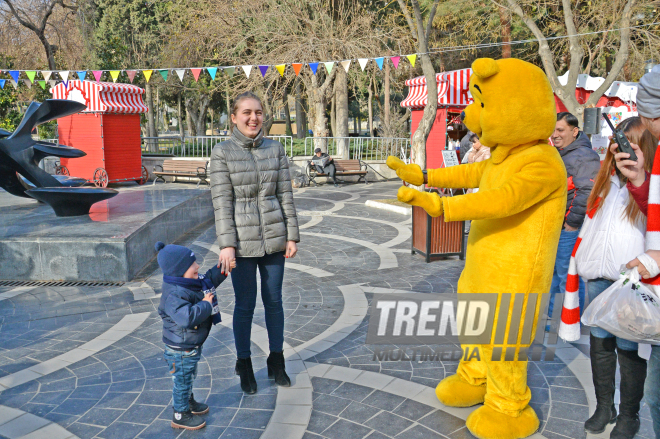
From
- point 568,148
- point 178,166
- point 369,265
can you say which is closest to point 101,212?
point 369,265

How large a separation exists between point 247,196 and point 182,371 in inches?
46.1

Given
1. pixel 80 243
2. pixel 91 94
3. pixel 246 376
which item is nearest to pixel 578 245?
pixel 246 376

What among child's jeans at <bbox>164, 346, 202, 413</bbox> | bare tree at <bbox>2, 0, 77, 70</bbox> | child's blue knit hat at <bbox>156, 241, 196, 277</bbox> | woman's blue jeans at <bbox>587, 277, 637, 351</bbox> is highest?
bare tree at <bbox>2, 0, 77, 70</bbox>

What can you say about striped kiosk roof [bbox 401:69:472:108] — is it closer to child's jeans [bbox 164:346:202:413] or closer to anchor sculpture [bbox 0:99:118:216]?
anchor sculpture [bbox 0:99:118:216]

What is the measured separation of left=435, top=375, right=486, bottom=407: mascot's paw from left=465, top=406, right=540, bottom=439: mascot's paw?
0.99 feet

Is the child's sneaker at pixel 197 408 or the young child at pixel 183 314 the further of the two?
the child's sneaker at pixel 197 408

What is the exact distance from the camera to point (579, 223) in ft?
16.3

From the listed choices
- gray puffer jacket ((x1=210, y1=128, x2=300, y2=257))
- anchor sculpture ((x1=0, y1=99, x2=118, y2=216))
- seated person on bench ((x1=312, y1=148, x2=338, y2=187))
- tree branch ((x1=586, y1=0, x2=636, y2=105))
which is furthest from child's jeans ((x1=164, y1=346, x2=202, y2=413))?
tree branch ((x1=586, y1=0, x2=636, y2=105))

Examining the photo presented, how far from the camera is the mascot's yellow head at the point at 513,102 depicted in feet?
9.97

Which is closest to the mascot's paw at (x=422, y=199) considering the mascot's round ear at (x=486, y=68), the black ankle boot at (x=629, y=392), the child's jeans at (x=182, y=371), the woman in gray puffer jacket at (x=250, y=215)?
the mascot's round ear at (x=486, y=68)

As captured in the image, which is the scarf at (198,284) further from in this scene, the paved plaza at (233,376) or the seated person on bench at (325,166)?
the seated person on bench at (325,166)

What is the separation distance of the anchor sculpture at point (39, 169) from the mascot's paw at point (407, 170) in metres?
5.97

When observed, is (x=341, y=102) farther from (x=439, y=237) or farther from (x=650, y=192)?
(x=650, y=192)

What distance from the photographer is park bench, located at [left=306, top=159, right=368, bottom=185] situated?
17672mm
